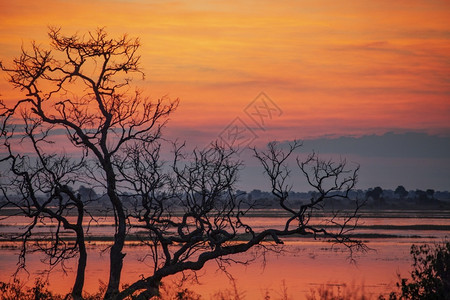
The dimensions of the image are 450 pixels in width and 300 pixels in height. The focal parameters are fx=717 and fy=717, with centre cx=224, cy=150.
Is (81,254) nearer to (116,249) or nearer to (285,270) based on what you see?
(116,249)

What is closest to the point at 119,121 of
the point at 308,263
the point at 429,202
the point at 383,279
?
the point at 383,279

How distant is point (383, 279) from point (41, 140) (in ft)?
60.8

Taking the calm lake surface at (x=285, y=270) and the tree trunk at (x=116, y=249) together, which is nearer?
the tree trunk at (x=116, y=249)

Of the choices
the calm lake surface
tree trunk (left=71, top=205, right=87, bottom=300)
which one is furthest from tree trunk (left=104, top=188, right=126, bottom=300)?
the calm lake surface

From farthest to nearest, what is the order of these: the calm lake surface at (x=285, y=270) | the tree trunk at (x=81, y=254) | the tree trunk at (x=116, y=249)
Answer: the calm lake surface at (x=285, y=270)
the tree trunk at (x=81, y=254)
the tree trunk at (x=116, y=249)

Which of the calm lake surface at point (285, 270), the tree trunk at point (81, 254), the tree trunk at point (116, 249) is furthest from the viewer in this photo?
the calm lake surface at point (285, 270)

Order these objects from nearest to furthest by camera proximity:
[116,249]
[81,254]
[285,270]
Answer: [116,249] → [81,254] → [285,270]

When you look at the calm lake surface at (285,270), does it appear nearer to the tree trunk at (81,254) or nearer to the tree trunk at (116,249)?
the tree trunk at (81,254)

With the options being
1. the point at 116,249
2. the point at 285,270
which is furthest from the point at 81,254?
the point at 285,270

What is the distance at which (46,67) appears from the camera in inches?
725

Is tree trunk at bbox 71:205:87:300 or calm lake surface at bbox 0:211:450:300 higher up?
tree trunk at bbox 71:205:87:300

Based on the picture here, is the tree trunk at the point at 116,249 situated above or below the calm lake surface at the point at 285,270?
above

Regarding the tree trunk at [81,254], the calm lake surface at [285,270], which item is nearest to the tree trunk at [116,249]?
the tree trunk at [81,254]

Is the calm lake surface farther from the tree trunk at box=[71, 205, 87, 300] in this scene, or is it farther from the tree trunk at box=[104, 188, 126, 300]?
the tree trunk at box=[104, 188, 126, 300]
